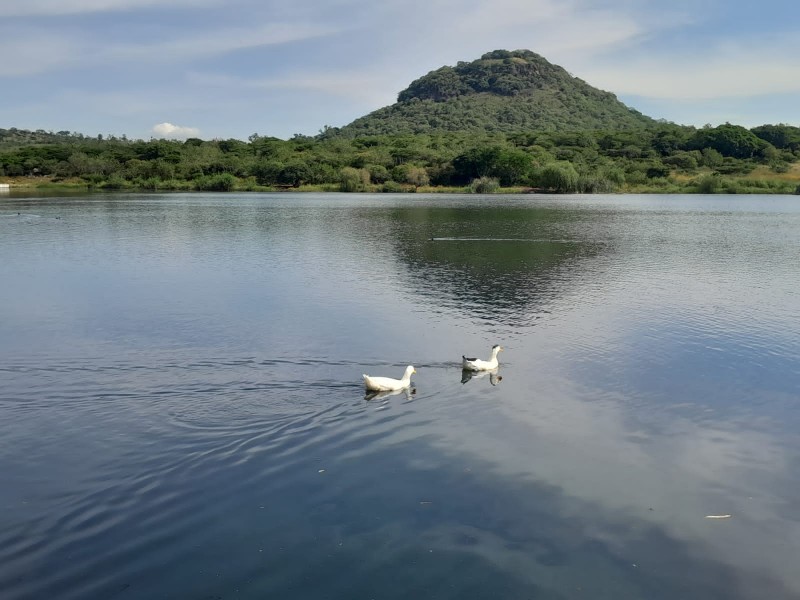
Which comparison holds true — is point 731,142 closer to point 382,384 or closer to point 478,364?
point 478,364

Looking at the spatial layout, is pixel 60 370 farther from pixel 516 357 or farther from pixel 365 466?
pixel 516 357

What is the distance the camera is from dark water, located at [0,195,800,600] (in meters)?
8.55

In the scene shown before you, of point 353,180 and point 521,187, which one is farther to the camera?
point 353,180

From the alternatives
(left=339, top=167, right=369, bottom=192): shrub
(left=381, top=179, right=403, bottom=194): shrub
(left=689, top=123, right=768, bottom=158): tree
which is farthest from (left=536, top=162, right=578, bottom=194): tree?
(left=689, top=123, right=768, bottom=158): tree

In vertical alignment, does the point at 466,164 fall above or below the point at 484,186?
above

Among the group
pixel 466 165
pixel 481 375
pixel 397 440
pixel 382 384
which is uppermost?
pixel 466 165

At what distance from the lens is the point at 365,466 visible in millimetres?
11375

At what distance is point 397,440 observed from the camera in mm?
12562

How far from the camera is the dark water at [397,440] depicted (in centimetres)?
855

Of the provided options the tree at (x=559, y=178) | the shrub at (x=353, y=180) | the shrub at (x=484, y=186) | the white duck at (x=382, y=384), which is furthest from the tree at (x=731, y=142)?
the white duck at (x=382, y=384)

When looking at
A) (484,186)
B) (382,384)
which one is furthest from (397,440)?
(484,186)

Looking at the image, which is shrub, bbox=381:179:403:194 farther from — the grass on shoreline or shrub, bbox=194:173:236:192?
shrub, bbox=194:173:236:192

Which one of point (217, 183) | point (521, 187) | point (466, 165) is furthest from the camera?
point (217, 183)

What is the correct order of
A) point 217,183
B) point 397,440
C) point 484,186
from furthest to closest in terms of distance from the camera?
point 217,183 < point 484,186 < point 397,440
